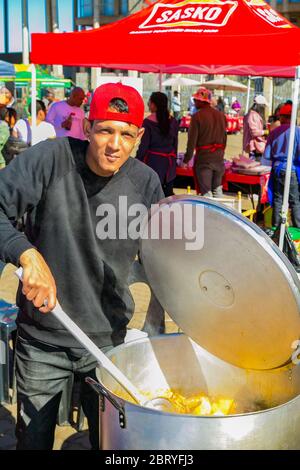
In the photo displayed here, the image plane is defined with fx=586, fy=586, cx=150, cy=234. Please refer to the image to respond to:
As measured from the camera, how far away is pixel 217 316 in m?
1.83

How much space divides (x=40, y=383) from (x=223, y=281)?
0.82 m

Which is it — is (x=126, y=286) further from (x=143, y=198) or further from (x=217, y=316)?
(x=217, y=316)

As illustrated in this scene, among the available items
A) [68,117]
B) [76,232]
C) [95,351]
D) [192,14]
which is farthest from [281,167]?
[95,351]

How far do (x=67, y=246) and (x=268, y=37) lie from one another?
383 cm

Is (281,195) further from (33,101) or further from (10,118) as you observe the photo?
(10,118)

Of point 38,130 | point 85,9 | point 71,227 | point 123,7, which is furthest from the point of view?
point 85,9

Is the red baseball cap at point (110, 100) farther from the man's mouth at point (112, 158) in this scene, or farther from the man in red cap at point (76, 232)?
the man's mouth at point (112, 158)

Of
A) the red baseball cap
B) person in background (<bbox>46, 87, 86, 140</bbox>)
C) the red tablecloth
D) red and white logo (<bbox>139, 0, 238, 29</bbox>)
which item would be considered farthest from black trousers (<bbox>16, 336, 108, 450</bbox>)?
the red tablecloth

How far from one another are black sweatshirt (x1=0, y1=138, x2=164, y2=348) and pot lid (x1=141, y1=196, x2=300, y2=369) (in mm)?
181

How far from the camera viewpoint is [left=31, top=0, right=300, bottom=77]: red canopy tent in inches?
202

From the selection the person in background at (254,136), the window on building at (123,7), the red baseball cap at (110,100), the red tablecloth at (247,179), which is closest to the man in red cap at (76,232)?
the red baseball cap at (110,100)

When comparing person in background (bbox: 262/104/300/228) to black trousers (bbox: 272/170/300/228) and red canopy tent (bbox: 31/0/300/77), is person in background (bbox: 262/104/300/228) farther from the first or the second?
red canopy tent (bbox: 31/0/300/77)

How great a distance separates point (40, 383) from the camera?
6.90 feet

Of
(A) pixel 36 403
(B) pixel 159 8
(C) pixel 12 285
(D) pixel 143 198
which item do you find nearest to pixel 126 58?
(B) pixel 159 8
